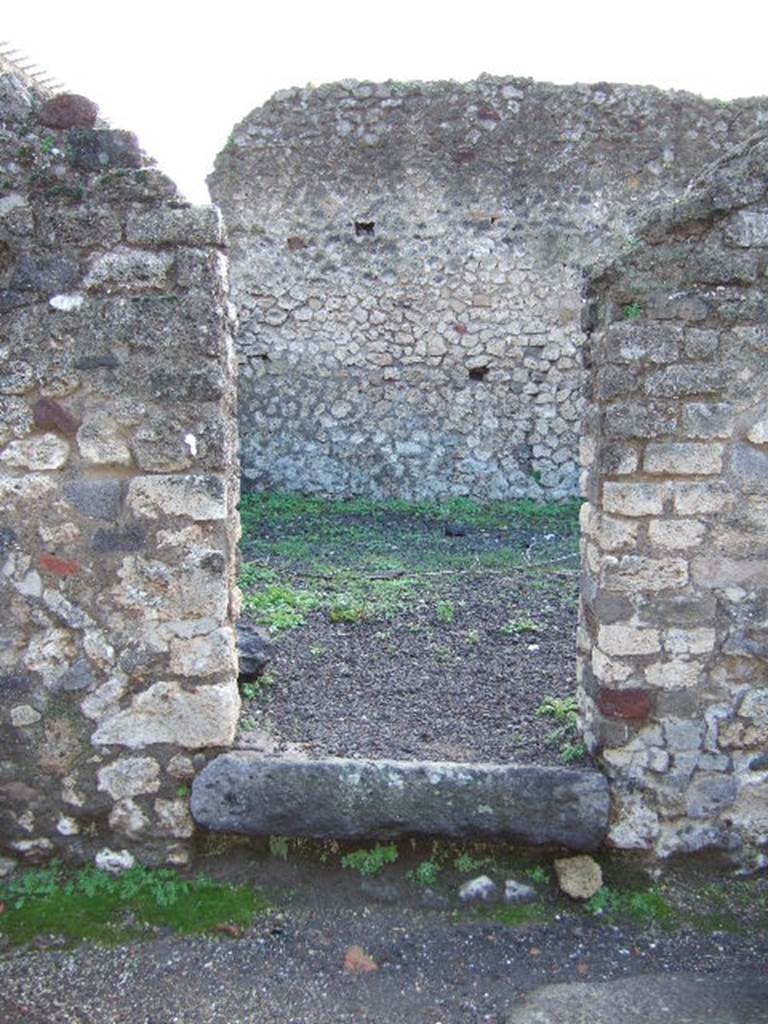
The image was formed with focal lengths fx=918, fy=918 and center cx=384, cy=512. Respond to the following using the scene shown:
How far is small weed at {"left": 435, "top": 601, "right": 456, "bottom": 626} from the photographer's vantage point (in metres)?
Result: 5.71

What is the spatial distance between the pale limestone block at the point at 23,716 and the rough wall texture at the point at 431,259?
6574 millimetres

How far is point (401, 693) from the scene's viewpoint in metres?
A: 4.60

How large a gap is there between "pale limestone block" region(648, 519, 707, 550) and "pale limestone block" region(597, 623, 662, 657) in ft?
1.10

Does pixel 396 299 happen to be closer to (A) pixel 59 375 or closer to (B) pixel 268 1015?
(A) pixel 59 375

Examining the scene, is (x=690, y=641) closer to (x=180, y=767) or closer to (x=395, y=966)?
(x=395, y=966)

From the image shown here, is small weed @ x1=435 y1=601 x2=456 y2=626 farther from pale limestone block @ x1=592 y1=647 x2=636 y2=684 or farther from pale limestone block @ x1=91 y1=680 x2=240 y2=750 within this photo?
pale limestone block @ x1=91 y1=680 x2=240 y2=750

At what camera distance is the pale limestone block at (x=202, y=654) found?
338 cm

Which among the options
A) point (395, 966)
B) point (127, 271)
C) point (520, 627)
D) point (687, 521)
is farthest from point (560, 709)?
point (127, 271)

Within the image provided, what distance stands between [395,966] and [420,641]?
7.79 feet

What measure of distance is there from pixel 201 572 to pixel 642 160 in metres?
8.07

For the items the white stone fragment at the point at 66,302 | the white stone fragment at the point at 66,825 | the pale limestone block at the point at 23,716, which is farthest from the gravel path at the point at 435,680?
the white stone fragment at the point at 66,302

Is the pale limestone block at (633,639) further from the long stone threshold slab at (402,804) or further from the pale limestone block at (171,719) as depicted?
the pale limestone block at (171,719)

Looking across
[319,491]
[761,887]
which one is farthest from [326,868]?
[319,491]

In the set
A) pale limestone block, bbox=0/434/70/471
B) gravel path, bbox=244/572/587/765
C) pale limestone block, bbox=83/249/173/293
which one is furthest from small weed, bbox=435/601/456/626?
pale limestone block, bbox=83/249/173/293
